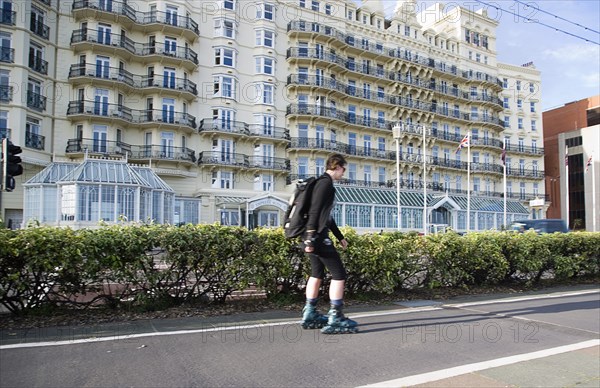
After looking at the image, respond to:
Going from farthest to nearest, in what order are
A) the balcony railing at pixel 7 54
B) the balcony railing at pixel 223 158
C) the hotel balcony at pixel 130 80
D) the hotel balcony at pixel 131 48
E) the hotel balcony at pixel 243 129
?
the hotel balcony at pixel 243 129
the balcony railing at pixel 223 158
the hotel balcony at pixel 131 48
the hotel balcony at pixel 130 80
the balcony railing at pixel 7 54

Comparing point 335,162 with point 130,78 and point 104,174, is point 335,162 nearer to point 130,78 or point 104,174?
point 104,174

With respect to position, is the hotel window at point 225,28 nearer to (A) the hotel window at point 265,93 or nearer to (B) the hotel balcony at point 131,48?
(B) the hotel balcony at point 131,48

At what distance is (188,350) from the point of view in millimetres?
4102

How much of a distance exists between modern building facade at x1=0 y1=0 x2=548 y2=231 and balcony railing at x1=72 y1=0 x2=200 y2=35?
13 cm

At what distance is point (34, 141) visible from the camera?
30.1 m

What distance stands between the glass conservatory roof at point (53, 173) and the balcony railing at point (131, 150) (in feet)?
11.6

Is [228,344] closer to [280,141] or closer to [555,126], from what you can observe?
[280,141]

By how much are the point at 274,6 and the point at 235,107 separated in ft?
35.8

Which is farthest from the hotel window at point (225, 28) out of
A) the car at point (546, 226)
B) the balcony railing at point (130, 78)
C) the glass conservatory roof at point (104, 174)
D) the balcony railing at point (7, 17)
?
the car at point (546, 226)

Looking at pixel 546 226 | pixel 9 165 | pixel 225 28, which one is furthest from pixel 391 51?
pixel 9 165

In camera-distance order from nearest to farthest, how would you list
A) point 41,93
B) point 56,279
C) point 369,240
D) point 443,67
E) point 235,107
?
point 56,279 → point 369,240 → point 41,93 → point 235,107 → point 443,67

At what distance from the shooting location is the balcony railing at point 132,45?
105ft

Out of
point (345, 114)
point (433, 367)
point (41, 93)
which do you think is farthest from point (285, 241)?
point (345, 114)

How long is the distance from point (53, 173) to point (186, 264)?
1005 inches
